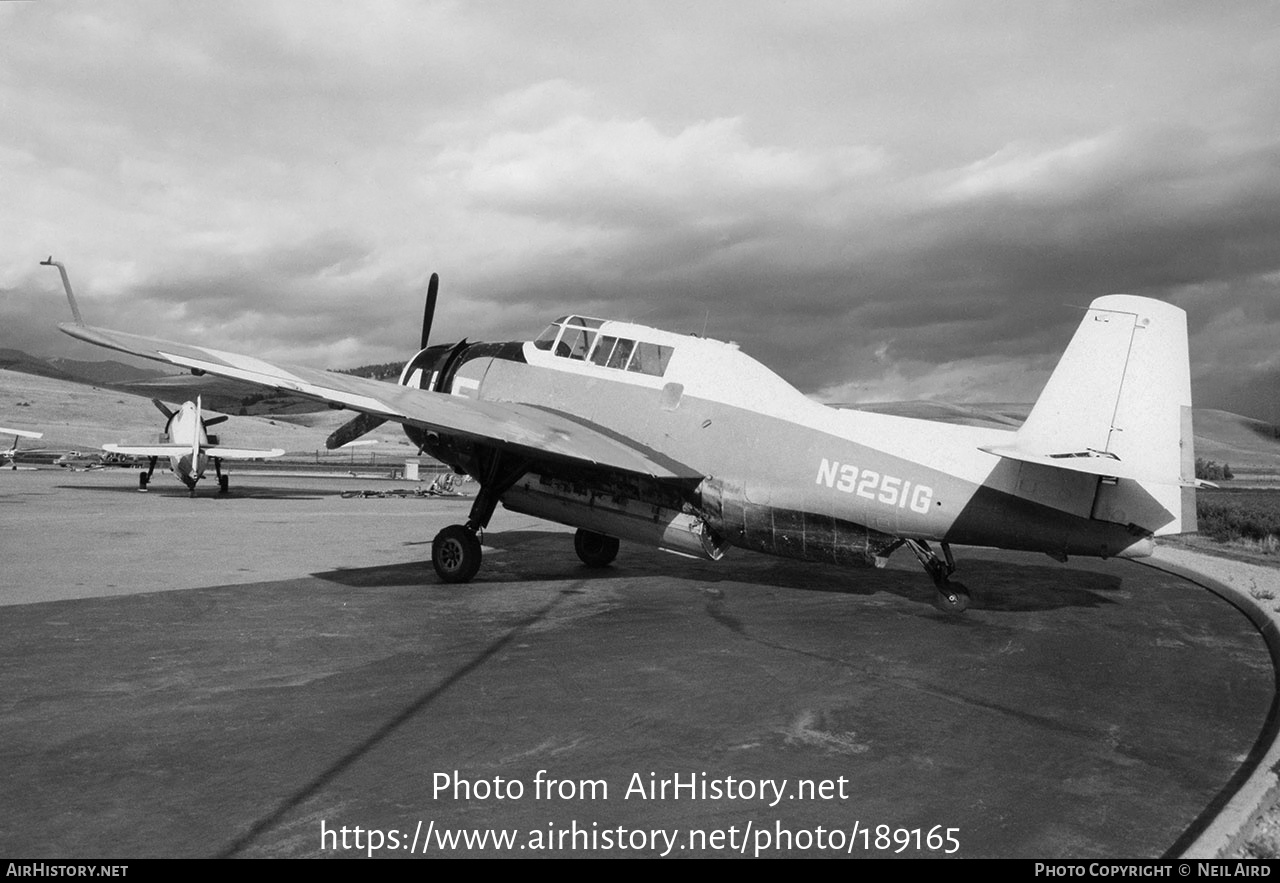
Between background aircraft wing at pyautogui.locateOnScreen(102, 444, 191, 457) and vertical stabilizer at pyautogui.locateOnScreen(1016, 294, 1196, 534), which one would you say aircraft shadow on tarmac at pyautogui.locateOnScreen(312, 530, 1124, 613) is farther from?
background aircraft wing at pyautogui.locateOnScreen(102, 444, 191, 457)

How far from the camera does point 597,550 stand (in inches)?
552

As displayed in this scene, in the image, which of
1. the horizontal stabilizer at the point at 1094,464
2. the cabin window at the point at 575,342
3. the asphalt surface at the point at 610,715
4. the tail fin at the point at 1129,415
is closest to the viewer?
the asphalt surface at the point at 610,715

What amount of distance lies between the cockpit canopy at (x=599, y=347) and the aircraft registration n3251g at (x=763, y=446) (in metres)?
0.03

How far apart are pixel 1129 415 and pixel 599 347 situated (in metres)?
6.84

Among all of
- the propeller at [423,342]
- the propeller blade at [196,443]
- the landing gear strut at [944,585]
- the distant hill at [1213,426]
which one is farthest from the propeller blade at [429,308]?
the distant hill at [1213,426]

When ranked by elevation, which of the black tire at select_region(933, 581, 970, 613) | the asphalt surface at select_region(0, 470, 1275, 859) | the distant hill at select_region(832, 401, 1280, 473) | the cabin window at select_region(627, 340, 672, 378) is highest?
the distant hill at select_region(832, 401, 1280, 473)

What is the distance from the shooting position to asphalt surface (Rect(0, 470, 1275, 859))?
430cm

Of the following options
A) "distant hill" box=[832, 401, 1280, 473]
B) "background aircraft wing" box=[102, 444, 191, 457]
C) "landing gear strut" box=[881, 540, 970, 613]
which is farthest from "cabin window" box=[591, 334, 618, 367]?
"distant hill" box=[832, 401, 1280, 473]

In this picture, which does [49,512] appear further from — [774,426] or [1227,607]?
[1227,607]

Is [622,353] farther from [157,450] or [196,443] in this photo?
[157,450]

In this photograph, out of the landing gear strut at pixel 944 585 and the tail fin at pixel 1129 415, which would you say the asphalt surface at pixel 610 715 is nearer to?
the landing gear strut at pixel 944 585

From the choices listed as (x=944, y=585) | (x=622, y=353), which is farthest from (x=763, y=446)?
(x=944, y=585)

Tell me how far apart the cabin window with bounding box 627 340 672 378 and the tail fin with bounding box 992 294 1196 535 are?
15.3 ft

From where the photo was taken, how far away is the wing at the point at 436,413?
10.3 m
